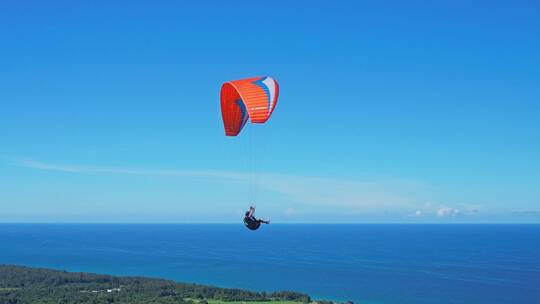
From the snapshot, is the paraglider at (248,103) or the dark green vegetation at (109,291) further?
the dark green vegetation at (109,291)

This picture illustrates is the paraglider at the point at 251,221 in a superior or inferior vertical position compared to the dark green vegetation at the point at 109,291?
superior

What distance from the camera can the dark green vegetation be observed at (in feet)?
195

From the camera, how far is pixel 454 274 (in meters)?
87.3

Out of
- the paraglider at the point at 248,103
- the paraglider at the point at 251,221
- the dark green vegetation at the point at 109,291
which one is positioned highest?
the paraglider at the point at 248,103

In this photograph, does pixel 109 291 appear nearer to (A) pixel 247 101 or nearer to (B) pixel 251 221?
(B) pixel 251 221

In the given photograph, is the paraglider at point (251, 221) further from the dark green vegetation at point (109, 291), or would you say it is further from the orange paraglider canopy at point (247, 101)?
the dark green vegetation at point (109, 291)

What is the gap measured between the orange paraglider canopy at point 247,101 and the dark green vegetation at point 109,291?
41.3m

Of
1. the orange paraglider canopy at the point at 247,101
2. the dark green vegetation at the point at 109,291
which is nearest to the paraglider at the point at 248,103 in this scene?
the orange paraglider canopy at the point at 247,101

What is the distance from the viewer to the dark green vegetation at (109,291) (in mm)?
59531

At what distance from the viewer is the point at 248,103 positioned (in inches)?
652

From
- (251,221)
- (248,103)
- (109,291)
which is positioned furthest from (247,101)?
(109,291)

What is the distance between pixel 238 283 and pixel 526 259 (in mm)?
73587

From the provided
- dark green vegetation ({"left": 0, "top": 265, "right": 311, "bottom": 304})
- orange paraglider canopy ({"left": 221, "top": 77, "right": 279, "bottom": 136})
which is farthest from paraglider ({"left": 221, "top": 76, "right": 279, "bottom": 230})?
dark green vegetation ({"left": 0, "top": 265, "right": 311, "bottom": 304})

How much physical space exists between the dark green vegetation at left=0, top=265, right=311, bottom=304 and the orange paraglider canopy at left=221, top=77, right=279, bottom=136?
135ft
